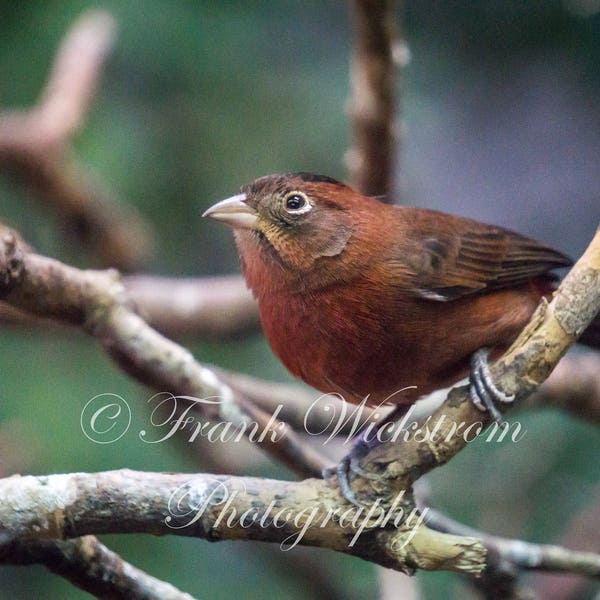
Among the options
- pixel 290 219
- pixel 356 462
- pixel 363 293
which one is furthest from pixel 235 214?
pixel 356 462

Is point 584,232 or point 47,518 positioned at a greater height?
point 584,232

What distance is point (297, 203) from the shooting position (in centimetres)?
336

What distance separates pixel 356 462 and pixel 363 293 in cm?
71

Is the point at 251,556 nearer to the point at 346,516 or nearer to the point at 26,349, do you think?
the point at 26,349

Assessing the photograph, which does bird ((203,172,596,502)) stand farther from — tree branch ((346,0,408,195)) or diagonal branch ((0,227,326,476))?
tree branch ((346,0,408,195))

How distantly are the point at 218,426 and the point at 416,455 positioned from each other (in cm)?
134

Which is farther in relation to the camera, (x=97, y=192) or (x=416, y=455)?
(x=97, y=192)

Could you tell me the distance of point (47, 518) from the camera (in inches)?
89.6

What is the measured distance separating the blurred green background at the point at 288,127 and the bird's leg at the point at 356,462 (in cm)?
205

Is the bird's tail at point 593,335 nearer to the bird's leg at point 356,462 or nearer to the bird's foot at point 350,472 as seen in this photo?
the bird's leg at point 356,462

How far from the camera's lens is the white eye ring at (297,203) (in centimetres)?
334

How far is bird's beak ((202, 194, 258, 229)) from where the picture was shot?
130 inches

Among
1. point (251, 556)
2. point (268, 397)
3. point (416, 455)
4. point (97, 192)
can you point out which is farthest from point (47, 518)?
point (97, 192)

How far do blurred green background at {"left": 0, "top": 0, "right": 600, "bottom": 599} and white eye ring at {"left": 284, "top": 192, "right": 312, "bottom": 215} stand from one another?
8.20 ft
